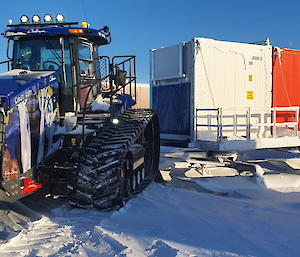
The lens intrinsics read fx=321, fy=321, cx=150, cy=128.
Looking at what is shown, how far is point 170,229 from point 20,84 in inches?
105

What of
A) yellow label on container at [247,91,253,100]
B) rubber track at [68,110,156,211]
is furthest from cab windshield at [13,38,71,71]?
yellow label on container at [247,91,253,100]

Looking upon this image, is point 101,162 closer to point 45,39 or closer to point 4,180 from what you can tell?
point 4,180

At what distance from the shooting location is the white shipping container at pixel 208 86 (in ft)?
28.4

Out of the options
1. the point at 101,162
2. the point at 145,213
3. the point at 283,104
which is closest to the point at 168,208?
the point at 145,213

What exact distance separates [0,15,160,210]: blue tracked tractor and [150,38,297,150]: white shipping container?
9.86 ft

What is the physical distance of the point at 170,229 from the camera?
397cm

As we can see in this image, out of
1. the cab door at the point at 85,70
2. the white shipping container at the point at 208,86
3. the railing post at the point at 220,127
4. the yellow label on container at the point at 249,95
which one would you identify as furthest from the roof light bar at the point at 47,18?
the yellow label on container at the point at 249,95

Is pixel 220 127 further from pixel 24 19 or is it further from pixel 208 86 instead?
pixel 24 19

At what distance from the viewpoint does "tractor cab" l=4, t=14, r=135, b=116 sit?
531cm

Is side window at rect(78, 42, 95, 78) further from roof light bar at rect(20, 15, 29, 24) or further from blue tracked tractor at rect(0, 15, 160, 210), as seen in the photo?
roof light bar at rect(20, 15, 29, 24)

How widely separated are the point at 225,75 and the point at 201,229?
19.6ft

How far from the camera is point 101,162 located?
4.45 metres

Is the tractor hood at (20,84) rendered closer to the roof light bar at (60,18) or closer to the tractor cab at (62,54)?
the tractor cab at (62,54)

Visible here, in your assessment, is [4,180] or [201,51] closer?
[4,180]
